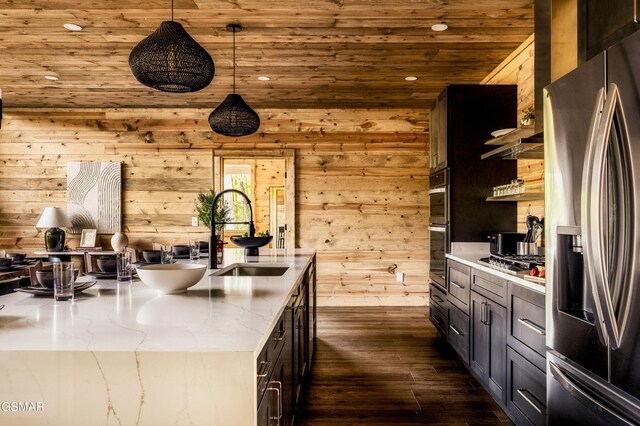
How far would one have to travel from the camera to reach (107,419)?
39.2 inches

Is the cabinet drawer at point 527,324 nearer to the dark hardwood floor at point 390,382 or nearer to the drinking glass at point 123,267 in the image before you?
the dark hardwood floor at point 390,382

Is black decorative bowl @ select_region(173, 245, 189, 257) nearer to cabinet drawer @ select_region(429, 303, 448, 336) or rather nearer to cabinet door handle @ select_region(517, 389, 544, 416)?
cabinet drawer @ select_region(429, 303, 448, 336)

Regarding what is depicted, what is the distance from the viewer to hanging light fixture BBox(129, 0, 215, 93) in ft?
7.14

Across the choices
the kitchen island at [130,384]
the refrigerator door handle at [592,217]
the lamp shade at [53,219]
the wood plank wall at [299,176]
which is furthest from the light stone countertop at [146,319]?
the lamp shade at [53,219]

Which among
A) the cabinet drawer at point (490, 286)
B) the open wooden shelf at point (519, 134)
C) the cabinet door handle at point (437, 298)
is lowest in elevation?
the cabinet door handle at point (437, 298)

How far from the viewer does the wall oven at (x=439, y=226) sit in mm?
4104

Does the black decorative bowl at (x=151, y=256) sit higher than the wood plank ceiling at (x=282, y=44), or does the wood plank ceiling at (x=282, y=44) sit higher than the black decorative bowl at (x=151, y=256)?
the wood plank ceiling at (x=282, y=44)

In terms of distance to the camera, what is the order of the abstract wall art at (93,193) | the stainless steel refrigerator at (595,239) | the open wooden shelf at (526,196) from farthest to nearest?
the abstract wall art at (93,193)
the open wooden shelf at (526,196)
the stainless steel refrigerator at (595,239)

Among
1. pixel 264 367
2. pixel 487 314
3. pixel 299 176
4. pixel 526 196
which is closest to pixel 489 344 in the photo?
pixel 487 314

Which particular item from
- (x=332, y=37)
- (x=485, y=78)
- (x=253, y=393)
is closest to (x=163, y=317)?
(x=253, y=393)

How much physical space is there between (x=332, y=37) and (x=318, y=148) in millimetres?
A: 2453

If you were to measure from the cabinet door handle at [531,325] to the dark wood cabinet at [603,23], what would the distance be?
123 centimetres

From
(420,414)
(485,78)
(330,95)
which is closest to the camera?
(420,414)

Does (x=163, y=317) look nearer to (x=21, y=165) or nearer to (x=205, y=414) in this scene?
(x=205, y=414)
